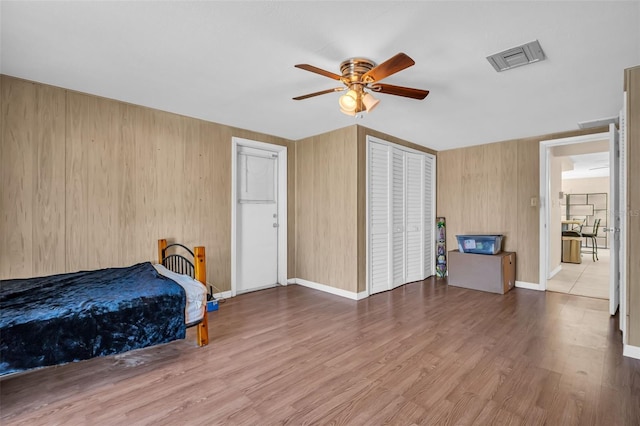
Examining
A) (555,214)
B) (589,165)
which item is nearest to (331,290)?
(555,214)

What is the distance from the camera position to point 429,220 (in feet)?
17.3

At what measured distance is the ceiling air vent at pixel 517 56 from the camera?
6.79 ft

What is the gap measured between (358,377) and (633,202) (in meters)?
2.44

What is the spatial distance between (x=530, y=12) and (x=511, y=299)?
342 cm

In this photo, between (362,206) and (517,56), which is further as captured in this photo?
(362,206)

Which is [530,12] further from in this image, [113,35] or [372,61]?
[113,35]

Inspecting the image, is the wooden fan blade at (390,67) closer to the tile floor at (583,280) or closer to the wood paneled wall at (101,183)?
the wood paneled wall at (101,183)

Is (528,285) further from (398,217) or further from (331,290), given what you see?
(331,290)

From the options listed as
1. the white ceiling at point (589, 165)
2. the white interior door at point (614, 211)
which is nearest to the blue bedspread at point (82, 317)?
the white interior door at point (614, 211)

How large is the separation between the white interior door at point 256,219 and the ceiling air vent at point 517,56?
3.12 m

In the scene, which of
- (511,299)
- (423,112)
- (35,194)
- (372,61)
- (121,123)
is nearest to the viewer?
(372,61)

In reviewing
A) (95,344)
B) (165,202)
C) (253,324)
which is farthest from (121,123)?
(253,324)

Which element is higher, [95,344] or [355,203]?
[355,203]

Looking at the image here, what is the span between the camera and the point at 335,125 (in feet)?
13.1
